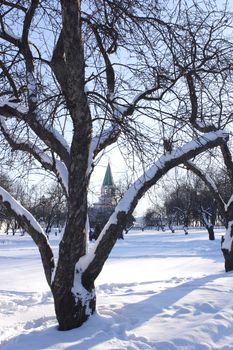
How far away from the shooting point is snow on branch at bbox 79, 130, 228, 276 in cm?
663

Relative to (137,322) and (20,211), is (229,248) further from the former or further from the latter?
(20,211)

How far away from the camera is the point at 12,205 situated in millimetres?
7258

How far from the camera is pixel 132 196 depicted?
711cm

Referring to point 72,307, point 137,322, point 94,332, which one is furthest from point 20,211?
point 137,322

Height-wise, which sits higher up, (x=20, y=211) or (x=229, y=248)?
(x=20, y=211)

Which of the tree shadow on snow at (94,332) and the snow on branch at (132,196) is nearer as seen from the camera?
the tree shadow on snow at (94,332)

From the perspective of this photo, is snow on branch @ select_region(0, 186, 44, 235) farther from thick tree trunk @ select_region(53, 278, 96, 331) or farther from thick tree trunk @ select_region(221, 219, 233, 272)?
thick tree trunk @ select_region(221, 219, 233, 272)

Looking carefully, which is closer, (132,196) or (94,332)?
(94,332)

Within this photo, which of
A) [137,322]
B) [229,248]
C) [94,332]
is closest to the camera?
[94,332]

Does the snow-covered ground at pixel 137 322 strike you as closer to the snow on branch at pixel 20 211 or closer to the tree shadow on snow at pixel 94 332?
the tree shadow on snow at pixel 94 332

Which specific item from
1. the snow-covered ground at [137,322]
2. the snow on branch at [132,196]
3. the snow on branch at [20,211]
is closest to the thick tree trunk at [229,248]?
the snow-covered ground at [137,322]

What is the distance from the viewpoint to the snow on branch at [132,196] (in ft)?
21.8

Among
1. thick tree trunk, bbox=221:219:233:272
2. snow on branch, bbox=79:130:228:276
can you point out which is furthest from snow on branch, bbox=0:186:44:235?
thick tree trunk, bbox=221:219:233:272

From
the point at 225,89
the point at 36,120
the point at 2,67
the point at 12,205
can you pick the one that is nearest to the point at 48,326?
the point at 12,205
